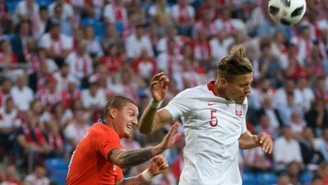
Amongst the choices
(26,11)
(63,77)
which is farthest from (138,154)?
(26,11)

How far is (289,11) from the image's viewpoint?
8602 mm

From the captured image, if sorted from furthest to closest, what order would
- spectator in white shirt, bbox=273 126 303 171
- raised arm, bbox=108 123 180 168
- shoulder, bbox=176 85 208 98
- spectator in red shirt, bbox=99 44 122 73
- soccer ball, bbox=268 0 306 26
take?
spectator in red shirt, bbox=99 44 122 73, spectator in white shirt, bbox=273 126 303 171, soccer ball, bbox=268 0 306 26, shoulder, bbox=176 85 208 98, raised arm, bbox=108 123 180 168

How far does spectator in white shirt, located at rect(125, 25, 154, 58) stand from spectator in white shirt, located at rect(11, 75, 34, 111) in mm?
2796

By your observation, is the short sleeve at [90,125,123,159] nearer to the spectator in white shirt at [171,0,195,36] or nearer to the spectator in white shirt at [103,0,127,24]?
the spectator in white shirt at [103,0,127,24]

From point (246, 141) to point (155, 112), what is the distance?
1.27 m

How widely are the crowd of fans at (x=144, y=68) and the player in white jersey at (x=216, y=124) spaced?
18.0ft

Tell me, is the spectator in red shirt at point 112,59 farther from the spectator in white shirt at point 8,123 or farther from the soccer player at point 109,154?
the soccer player at point 109,154

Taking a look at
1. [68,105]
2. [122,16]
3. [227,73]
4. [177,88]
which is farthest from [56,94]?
[227,73]

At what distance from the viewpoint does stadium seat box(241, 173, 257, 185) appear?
13359 millimetres

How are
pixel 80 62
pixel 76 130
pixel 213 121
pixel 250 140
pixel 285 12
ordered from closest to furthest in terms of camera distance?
pixel 213 121
pixel 250 140
pixel 285 12
pixel 76 130
pixel 80 62

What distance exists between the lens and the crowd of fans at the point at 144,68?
12609mm

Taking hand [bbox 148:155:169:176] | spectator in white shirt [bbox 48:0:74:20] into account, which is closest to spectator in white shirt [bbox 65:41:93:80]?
spectator in white shirt [bbox 48:0:74:20]

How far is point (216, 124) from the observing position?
22.1 feet

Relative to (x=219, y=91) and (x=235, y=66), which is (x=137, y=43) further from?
(x=235, y=66)
